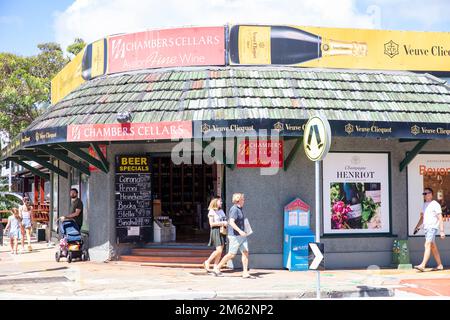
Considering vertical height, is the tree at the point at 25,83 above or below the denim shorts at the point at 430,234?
above

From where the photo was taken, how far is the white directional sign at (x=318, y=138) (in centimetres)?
930

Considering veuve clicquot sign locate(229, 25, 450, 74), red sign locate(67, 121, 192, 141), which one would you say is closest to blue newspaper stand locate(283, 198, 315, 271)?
red sign locate(67, 121, 192, 141)

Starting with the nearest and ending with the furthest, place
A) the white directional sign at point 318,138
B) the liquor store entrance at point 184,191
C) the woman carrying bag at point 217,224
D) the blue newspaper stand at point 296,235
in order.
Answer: the white directional sign at point 318,138 → the woman carrying bag at point 217,224 → the blue newspaper stand at point 296,235 → the liquor store entrance at point 184,191

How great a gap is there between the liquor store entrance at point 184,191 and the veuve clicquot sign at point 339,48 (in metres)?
5.93

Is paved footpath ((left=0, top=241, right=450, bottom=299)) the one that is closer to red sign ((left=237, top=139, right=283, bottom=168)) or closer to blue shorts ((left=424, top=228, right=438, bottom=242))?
blue shorts ((left=424, top=228, right=438, bottom=242))

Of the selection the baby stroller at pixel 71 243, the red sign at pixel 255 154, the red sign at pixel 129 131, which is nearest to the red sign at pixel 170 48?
the red sign at pixel 255 154

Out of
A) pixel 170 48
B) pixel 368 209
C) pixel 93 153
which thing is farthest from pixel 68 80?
pixel 368 209

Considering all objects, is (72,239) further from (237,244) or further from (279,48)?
Answer: (279,48)

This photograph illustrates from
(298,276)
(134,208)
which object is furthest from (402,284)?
(134,208)

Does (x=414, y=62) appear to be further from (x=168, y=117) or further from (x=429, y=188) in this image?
(x=168, y=117)

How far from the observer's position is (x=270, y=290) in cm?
1009

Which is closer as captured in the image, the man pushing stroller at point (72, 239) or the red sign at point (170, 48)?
the red sign at point (170, 48)

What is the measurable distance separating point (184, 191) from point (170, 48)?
6.64m

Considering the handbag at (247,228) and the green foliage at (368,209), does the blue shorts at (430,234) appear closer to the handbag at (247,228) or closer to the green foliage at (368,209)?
the green foliage at (368,209)
